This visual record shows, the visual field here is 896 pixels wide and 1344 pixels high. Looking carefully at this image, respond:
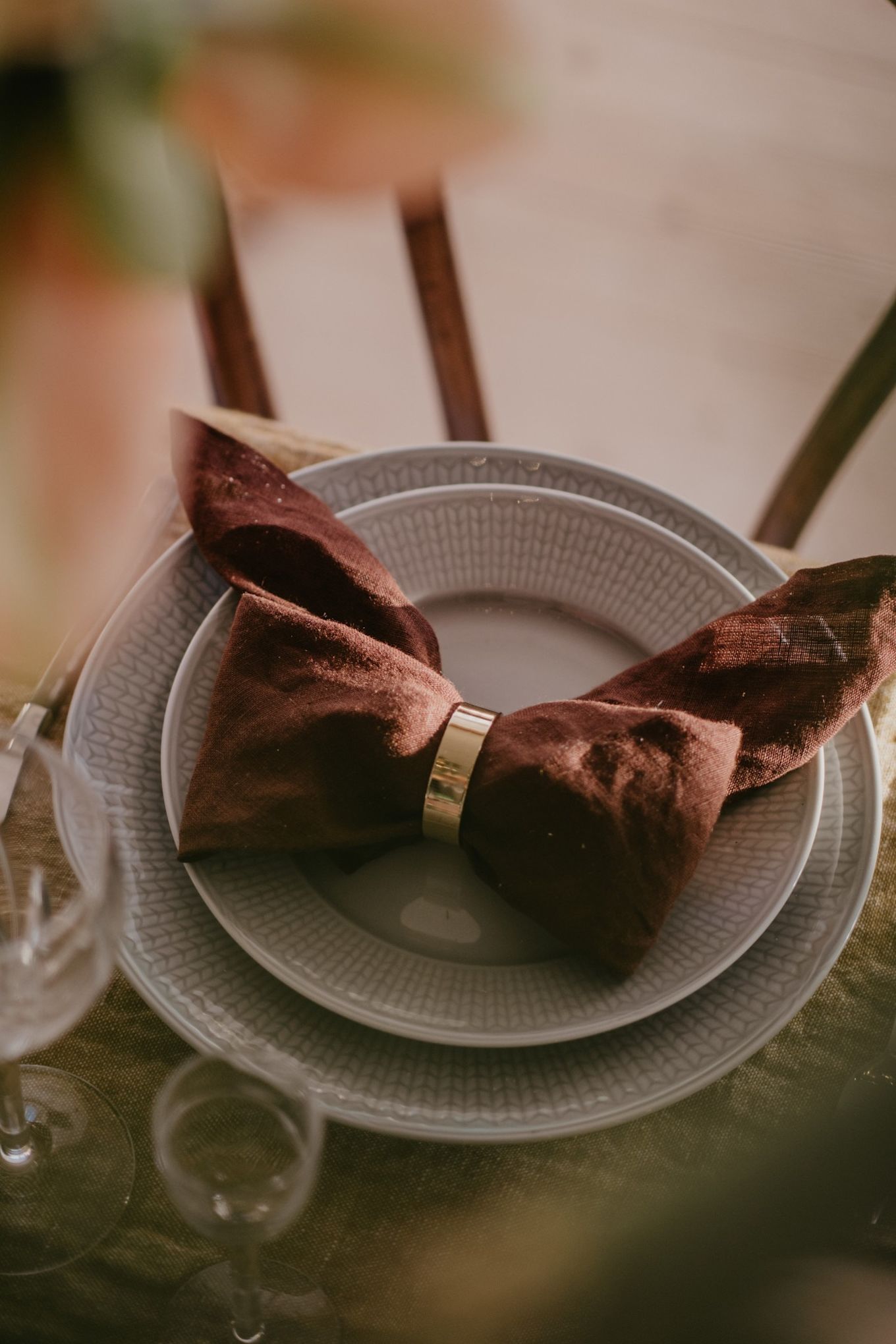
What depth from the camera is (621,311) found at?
120cm

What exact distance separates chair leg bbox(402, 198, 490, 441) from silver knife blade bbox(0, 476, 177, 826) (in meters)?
0.20

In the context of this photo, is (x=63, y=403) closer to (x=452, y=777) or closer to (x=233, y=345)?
(x=452, y=777)

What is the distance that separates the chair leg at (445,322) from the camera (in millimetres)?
565

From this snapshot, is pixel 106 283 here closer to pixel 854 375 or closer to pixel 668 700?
pixel 668 700

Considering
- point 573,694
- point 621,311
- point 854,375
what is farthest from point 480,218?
point 573,694

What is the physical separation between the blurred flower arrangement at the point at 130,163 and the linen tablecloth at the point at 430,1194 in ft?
0.64

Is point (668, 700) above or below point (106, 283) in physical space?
below

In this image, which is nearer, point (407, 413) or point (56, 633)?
point (56, 633)

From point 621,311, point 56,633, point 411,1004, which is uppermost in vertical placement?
point 621,311

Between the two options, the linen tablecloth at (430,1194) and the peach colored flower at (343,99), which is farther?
the linen tablecloth at (430,1194)

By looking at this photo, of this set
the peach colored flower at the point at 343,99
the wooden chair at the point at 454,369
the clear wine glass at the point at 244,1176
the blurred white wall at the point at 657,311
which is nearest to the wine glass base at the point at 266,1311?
the clear wine glass at the point at 244,1176

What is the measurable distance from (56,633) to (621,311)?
1.12 metres

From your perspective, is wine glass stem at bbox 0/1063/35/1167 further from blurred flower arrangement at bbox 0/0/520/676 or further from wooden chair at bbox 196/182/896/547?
wooden chair at bbox 196/182/896/547

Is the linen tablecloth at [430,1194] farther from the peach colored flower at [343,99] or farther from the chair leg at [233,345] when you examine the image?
the chair leg at [233,345]
